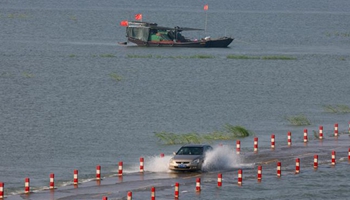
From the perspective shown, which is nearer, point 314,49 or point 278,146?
point 278,146

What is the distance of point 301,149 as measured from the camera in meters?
58.7

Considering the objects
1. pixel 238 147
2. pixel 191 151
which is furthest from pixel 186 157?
pixel 238 147

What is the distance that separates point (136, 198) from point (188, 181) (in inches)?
207

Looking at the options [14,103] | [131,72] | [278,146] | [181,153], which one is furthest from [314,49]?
[181,153]

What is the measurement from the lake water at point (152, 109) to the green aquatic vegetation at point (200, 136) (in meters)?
0.88

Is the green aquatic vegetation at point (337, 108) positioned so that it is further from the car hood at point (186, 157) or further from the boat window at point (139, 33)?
the boat window at point (139, 33)

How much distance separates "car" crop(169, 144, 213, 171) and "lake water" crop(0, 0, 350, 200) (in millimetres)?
524

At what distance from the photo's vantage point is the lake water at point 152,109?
159ft

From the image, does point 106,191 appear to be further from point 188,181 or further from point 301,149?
point 301,149

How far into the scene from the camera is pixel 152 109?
83.8m

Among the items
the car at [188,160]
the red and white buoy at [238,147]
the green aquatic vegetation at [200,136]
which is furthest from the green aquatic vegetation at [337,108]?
the car at [188,160]

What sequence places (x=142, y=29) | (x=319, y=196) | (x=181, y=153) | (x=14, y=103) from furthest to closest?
(x=142, y=29) < (x=14, y=103) < (x=181, y=153) < (x=319, y=196)

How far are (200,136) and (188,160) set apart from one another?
1720 cm

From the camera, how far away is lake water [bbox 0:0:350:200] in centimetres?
4841
